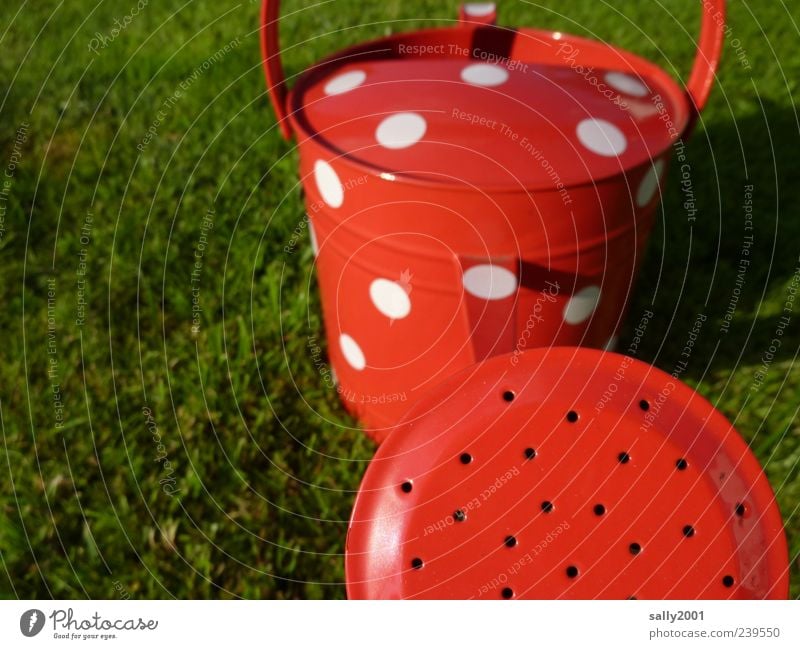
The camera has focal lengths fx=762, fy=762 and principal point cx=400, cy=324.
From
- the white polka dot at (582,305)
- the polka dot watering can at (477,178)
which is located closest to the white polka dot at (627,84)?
the polka dot watering can at (477,178)

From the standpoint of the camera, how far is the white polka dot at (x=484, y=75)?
964mm

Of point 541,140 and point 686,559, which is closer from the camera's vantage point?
point 686,559

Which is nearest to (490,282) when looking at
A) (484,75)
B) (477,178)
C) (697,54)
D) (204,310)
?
(477,178)

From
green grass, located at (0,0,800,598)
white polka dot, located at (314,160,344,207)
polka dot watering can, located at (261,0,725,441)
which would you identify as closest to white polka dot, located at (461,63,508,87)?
polka dot watering can, located at (261,0,725,441)

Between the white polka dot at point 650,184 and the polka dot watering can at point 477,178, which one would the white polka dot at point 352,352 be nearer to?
the polka dot watering can at point 477,178

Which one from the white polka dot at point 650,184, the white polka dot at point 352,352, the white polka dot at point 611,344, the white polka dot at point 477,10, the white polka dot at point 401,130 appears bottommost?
the white polka dot at point 352,352

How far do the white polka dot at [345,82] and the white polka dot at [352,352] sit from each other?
0.36 metres

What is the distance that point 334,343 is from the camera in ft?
4.07

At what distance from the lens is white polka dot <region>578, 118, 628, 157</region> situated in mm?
900

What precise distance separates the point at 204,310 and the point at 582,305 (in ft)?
2.41

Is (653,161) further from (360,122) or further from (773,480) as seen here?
(773,480)

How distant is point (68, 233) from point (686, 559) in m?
1.39
